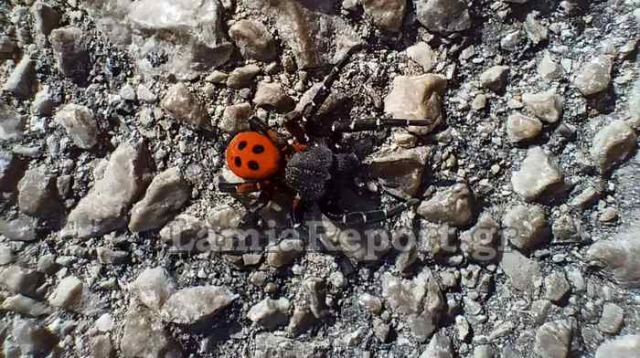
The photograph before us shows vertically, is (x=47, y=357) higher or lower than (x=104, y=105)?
lower

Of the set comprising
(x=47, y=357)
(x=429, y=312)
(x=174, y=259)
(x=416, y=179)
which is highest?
(x=416, y=179)

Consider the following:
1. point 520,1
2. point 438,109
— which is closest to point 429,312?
point 438,109

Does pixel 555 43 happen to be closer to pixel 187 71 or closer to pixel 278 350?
pixel 187 71

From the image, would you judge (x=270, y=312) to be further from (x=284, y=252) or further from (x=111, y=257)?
(x=111, y=257)

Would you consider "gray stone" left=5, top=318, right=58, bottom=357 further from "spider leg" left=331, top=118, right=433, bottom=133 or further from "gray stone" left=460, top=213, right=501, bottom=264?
"gray stone" left=460, top=213, right=501, bottom=264

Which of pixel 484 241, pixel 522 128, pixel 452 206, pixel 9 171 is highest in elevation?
pixel 522 128

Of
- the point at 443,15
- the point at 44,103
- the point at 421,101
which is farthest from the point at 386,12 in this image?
the point at 44,103
